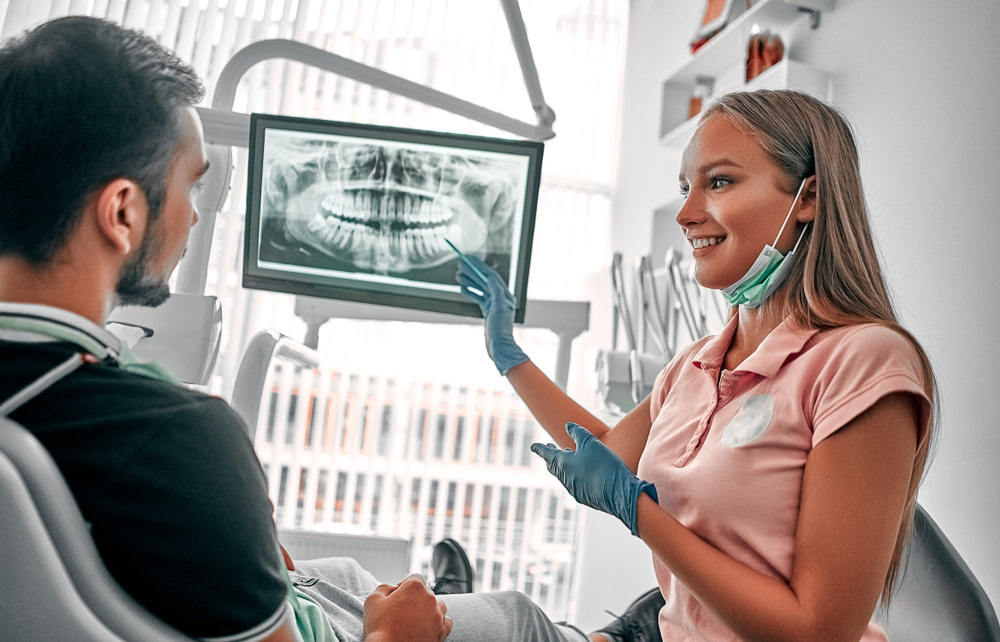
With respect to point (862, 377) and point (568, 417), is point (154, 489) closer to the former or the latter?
point (862, 377)

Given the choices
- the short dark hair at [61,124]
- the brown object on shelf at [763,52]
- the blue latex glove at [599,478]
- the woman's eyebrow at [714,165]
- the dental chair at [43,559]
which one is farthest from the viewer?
the brown object on shelf at [763,52]

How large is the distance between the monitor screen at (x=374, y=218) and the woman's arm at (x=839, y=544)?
29.5 inches

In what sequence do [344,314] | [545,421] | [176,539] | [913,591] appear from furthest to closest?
[344,314]
[545,421]
[913,591]
[176,539]

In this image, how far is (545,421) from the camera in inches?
63.6

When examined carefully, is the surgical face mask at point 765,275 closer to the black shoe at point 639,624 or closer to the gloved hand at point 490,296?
the gloved hand at point 490,296

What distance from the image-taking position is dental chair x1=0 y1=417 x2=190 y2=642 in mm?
609

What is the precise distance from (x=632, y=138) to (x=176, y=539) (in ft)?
10.6

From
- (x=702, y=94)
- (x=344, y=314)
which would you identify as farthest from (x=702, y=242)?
(x=702, y=94)

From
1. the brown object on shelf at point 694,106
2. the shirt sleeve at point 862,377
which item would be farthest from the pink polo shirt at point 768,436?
the brown object on shelf at point 694,106

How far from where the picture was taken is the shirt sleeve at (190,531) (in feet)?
2.16

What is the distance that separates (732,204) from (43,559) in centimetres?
101

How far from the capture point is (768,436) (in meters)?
1.12

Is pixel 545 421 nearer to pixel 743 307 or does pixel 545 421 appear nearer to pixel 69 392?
pixel 743 307

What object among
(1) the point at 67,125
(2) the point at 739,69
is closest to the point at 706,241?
(1) the point at 67,125
